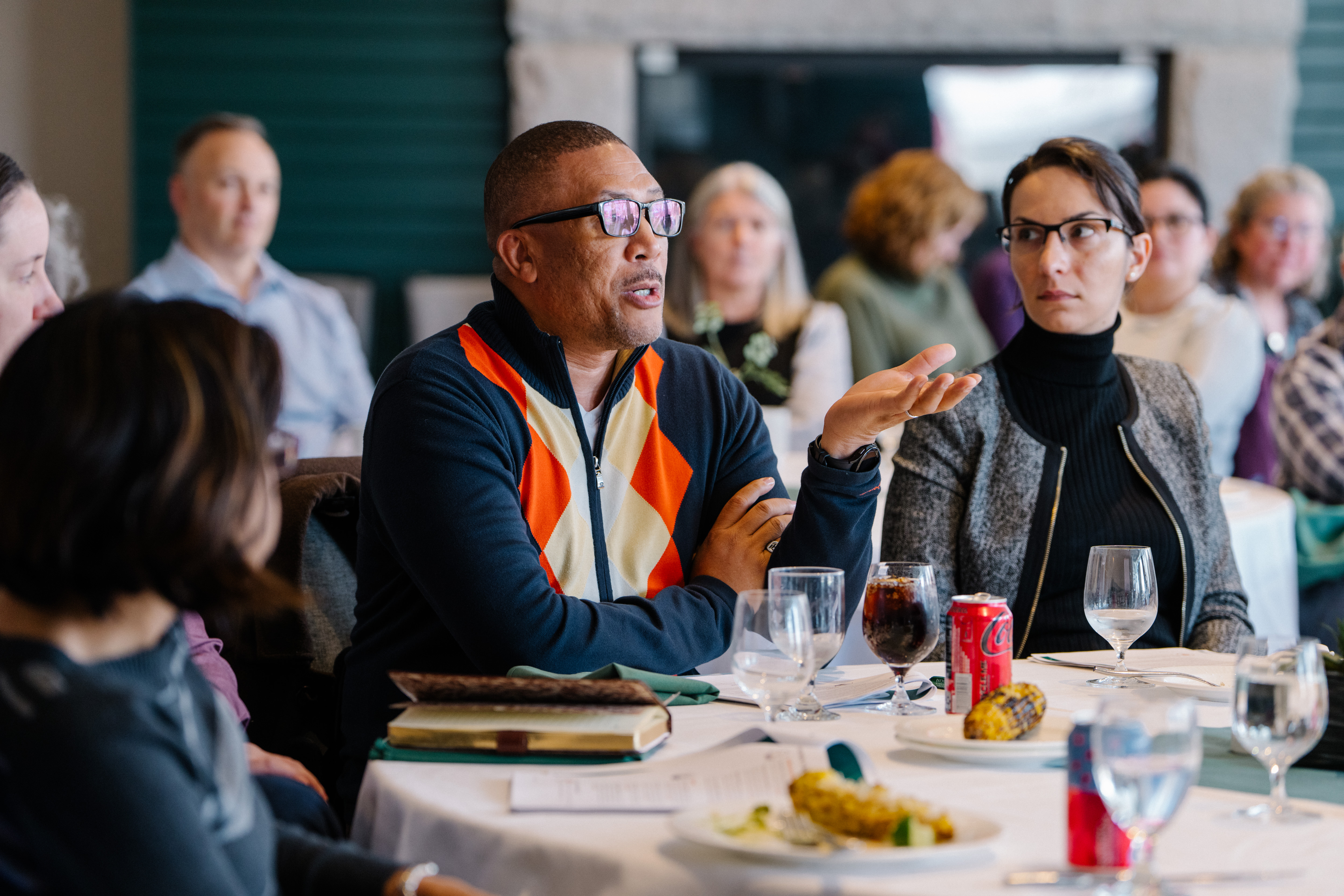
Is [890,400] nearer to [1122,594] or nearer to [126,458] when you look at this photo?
[1122,594]

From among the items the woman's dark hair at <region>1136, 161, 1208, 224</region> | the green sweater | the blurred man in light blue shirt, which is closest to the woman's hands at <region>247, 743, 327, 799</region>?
the blurred man in light blue shirt

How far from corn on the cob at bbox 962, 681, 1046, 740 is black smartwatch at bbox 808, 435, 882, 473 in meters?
0.51

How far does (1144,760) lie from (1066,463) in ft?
4.30

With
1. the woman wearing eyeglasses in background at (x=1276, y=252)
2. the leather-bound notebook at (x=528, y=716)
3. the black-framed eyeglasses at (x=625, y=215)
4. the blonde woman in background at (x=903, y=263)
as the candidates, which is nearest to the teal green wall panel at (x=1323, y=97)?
the woman wearing eyeglasses in background at (x=1276, y=252)

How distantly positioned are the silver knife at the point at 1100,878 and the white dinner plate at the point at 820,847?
0.12ft

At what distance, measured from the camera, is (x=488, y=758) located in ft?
4.13

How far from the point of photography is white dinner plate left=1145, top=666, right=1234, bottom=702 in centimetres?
151

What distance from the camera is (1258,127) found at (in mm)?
5418

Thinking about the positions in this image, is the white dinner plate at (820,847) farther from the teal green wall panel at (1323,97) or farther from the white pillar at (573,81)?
the teal green wall panel at (1323,97)

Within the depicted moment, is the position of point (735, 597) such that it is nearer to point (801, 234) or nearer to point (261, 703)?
point (261, 703)

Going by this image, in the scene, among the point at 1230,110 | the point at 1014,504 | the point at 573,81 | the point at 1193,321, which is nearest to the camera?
the point at 1014,504

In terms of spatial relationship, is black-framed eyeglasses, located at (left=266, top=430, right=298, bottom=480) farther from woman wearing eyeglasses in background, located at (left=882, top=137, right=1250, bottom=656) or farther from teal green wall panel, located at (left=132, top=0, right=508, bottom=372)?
teal green wall panel, located at (left=132, top=0, right=508, bottom=372)

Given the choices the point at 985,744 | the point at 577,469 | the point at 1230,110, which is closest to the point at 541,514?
the point at 577,469

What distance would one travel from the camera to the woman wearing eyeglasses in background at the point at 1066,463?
6.95 ft
